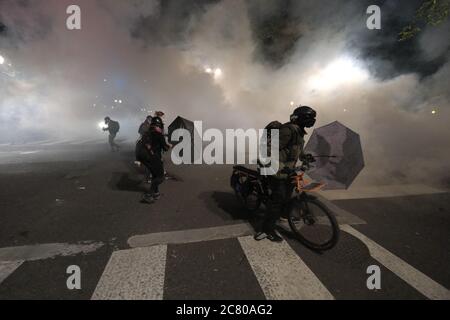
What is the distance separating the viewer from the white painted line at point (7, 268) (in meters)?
3.07

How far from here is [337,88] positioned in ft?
75.9

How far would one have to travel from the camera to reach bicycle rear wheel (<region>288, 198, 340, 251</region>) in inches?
137

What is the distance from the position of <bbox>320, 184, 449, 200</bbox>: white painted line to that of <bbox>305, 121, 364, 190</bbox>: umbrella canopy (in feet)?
5.29

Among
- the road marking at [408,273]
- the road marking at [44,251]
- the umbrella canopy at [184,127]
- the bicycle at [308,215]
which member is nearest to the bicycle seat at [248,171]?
the bicycle at [308,215]

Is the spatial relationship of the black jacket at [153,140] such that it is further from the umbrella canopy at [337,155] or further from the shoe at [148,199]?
the umbrella canopy at [337,155]

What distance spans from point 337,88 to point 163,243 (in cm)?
2375

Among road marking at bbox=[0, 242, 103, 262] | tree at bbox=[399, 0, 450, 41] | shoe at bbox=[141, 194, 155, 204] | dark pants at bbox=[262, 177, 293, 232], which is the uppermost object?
tree at bbox=[399, 0, 450, 41]

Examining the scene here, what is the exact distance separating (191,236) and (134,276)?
3.93 feet

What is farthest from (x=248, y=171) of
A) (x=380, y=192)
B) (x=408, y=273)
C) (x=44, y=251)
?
(x=380, y=192)

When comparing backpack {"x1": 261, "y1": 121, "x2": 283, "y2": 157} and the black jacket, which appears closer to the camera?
backpack {"x1": 261, "y1": 121, "x2": 283, "y2": 157}

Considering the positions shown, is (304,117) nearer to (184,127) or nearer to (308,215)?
(308,215)

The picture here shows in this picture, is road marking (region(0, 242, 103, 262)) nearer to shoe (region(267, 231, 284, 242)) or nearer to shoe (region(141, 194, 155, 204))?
shoe (region(141, 194, 155, 204))

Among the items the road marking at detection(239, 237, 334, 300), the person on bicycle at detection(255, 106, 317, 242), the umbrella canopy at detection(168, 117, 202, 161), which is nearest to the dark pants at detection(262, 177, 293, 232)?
the person on bicycle at detection(255, 106, 317, 242)

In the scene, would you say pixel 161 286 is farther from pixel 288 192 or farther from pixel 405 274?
pixel 405 274
